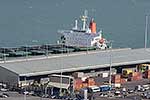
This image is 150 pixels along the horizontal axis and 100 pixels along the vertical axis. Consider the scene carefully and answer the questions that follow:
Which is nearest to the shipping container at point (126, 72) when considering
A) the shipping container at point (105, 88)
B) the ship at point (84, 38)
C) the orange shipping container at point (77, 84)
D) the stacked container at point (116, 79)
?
the stacked container at point (116, 79)

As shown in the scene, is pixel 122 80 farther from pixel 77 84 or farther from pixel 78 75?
pixel 77 84

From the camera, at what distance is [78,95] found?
50.8 feet

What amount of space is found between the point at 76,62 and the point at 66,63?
480 millimetres

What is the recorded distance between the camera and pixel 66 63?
61.2ft

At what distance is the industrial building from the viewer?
56.0ft

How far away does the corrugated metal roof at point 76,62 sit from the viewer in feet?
57.2

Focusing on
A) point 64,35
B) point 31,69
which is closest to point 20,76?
point 31,69

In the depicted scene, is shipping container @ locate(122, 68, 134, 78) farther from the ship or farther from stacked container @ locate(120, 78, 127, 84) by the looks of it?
the ship

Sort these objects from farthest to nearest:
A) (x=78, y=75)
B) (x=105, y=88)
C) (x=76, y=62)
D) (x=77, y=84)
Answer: (x=76, y=62)
(x=78, y=75)
(x=77, y=84)
(x=105, y=88)

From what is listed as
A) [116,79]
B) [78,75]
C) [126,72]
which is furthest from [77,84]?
[126,72]

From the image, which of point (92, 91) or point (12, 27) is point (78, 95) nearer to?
point (92, 91)

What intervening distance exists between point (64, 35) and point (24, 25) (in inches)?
512

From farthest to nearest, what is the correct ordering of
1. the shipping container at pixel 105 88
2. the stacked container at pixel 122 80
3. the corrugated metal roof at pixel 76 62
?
the stacked container at pixel 122 80, the corrugated metal roof at pixel 76 62, the shipping container at pixel 105 88

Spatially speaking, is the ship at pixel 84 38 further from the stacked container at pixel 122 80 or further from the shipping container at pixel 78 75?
the shipping container at pixel 78 75
